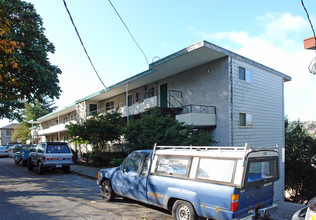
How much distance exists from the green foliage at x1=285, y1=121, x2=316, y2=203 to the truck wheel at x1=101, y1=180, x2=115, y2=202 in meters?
16.1

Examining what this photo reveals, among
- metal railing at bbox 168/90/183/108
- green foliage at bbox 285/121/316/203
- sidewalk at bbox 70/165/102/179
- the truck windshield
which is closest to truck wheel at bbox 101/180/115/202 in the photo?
the truck windshield

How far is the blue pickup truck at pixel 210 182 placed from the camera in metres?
4.55

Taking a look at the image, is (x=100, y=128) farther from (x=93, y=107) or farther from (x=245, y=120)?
(x=93, y=107)

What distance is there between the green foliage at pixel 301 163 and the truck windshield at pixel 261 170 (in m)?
15.4

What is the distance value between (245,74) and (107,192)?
11131 millimetres

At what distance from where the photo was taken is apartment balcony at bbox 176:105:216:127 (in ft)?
43.9

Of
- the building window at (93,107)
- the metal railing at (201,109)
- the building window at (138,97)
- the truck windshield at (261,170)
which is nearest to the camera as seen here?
the truck windshield at (261,170)

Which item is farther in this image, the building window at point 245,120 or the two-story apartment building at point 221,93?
the building window at point 245,120

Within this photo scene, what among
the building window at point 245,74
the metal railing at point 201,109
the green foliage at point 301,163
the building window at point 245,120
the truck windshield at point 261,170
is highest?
the building window at point 245,74

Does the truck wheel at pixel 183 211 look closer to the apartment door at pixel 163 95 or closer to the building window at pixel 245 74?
the building window at pixel 245 74

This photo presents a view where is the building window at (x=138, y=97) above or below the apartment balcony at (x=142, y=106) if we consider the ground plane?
above

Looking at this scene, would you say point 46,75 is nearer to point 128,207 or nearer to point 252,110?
point 128,207

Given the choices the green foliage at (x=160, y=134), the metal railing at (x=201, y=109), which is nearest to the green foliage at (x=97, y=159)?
the green foliage at (x=160, y=134)

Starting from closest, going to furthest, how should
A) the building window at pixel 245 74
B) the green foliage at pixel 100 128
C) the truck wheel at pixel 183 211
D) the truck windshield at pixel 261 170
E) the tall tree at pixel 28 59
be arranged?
the truck windshield at pixel 261 170 < the truck wheel at pixel 183 211 < the tall tree at pixel 28 59 < the building window at pixel 245 74 < the green foliage at pixel 100 128
